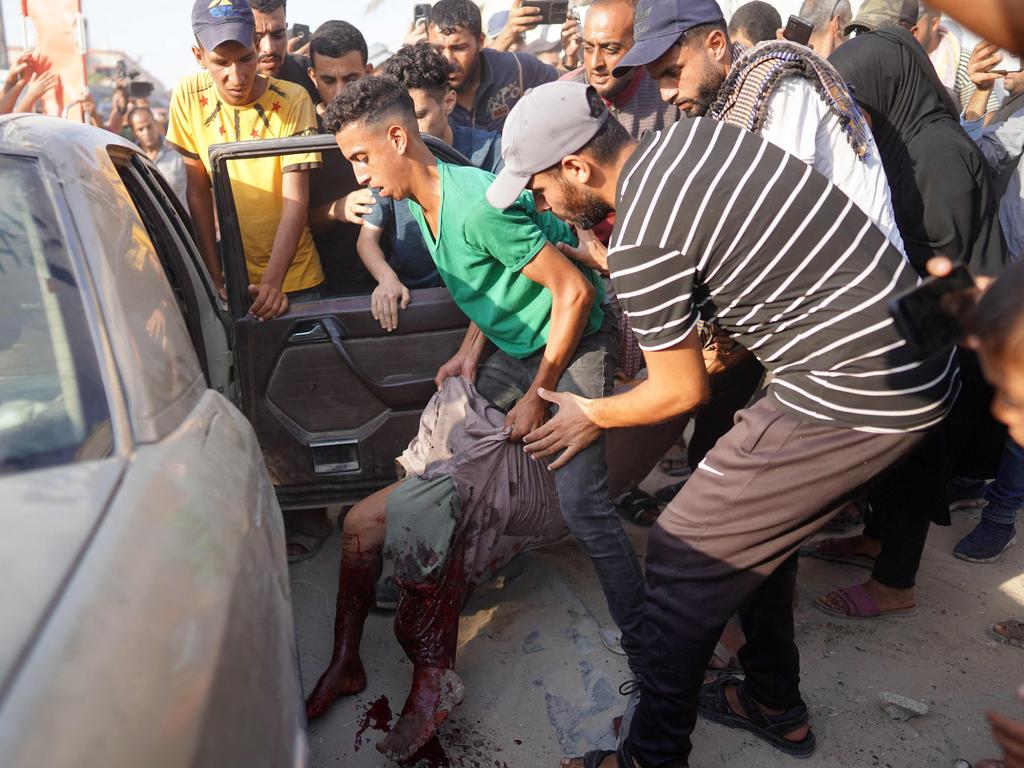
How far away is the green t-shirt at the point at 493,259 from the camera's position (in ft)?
8.30

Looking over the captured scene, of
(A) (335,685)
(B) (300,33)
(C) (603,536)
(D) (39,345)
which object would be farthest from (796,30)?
(B) (300,33)

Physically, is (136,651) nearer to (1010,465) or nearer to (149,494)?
(149,494)

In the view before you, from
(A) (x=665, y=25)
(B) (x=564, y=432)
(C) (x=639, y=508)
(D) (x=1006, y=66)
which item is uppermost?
(A) (x=665, y=25)

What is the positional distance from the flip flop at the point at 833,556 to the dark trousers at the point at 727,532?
1.50 m

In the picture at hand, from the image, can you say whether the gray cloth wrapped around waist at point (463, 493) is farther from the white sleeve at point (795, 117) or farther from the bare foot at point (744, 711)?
the white sleeve at point (795, 117)

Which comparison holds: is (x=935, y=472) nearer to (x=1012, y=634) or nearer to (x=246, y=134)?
(x=1012, y=634)

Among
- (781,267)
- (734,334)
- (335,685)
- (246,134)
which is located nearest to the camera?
(781,267)

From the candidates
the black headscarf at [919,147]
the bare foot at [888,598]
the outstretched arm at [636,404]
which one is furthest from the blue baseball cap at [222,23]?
the bare foot at [888,598]

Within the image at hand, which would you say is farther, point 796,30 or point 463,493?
point 796,30

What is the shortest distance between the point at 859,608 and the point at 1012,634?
50 centimetres

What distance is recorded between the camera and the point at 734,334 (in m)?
2.13

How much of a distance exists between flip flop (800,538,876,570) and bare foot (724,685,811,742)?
1.08 meters

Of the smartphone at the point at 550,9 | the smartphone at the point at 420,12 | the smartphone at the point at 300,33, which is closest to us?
A: the smartphone at the point at 550,9

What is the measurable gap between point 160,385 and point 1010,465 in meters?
3.07
